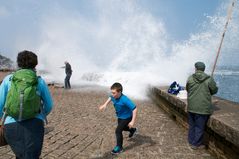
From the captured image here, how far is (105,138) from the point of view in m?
6.70

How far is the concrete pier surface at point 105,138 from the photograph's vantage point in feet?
18.2

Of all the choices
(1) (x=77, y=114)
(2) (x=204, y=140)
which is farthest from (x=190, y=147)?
(1) (x=77, y=114)

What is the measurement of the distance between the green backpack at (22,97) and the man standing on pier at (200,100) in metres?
3.44

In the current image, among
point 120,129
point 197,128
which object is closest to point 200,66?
point 197,128

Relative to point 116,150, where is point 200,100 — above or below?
above

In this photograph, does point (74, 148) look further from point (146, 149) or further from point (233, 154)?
point (233, 154)

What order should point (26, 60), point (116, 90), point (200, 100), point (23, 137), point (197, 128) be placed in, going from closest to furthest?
point (23, 137) → point (26, 60) → point (116, 90) → point (200, 100) → point (197, 128)

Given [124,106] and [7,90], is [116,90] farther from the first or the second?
[7,90]

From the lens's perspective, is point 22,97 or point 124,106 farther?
point 124,106

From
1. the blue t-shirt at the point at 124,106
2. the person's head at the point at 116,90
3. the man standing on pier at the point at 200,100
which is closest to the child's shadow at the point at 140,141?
the blue t-shirt at the point at 124,106

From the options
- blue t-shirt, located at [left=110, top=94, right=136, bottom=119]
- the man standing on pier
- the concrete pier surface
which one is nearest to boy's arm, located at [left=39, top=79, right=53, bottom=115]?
the concrete pier surface

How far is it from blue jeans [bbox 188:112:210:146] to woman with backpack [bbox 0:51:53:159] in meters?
3.32

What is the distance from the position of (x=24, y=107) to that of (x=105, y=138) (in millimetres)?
3710

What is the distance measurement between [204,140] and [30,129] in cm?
387
